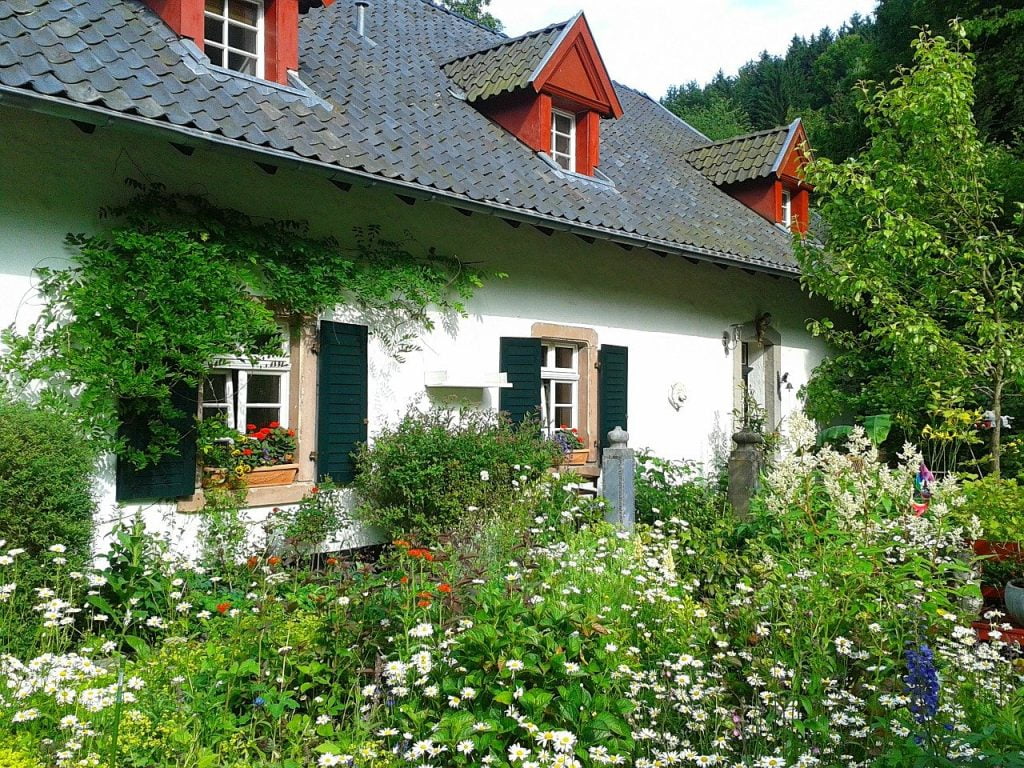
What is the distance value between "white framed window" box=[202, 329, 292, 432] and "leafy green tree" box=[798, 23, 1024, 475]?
555 centimetres

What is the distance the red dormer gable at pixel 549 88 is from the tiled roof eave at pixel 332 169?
5.15 ft

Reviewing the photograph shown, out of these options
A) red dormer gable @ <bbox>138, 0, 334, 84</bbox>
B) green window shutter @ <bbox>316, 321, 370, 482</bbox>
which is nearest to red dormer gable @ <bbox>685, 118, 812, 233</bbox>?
red dormer gable @ <bbox>138, 0, 334, 84</bbox>

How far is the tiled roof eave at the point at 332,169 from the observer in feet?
14.8

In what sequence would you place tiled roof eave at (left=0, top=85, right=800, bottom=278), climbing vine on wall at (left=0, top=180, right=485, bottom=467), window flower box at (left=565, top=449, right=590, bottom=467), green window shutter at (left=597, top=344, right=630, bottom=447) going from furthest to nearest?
green window shutter at (left=597, top=344, right=630, bottom=447) < window flower box at (left=565, top=449, right=590, bottom=467) < climbing vine on wall at (left=0, top=180, right=485, bottom=467) < tiled roof eave at (left=0, top=85, right=800, bottom=278)

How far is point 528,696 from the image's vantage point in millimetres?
2760

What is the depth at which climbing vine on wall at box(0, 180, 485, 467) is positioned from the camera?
16.5ft

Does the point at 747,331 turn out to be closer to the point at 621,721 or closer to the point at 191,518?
the point at 191,518

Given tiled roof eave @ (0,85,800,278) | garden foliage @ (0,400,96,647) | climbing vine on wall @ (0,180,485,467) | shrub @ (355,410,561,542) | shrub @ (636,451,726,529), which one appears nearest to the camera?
garden foliage @ (0,400,96,647)

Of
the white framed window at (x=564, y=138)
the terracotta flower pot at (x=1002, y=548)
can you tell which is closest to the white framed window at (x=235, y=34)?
the white framed window at (x=564, y=138)

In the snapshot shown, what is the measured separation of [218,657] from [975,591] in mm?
3424

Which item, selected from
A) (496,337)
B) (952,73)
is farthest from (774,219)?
(496,337)

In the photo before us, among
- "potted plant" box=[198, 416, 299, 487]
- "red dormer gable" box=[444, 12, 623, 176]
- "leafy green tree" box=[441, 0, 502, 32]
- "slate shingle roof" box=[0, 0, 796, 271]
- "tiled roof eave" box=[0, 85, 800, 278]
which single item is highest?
"leafy green tree" box=[441, 0, 502, 32]

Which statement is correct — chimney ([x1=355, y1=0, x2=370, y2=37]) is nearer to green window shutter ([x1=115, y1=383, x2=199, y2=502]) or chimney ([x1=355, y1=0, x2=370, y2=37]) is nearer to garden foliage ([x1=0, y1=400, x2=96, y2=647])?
green window shutter ([x1=115, y1=383, x2=199, y2=502])

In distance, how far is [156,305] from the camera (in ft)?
17.1
